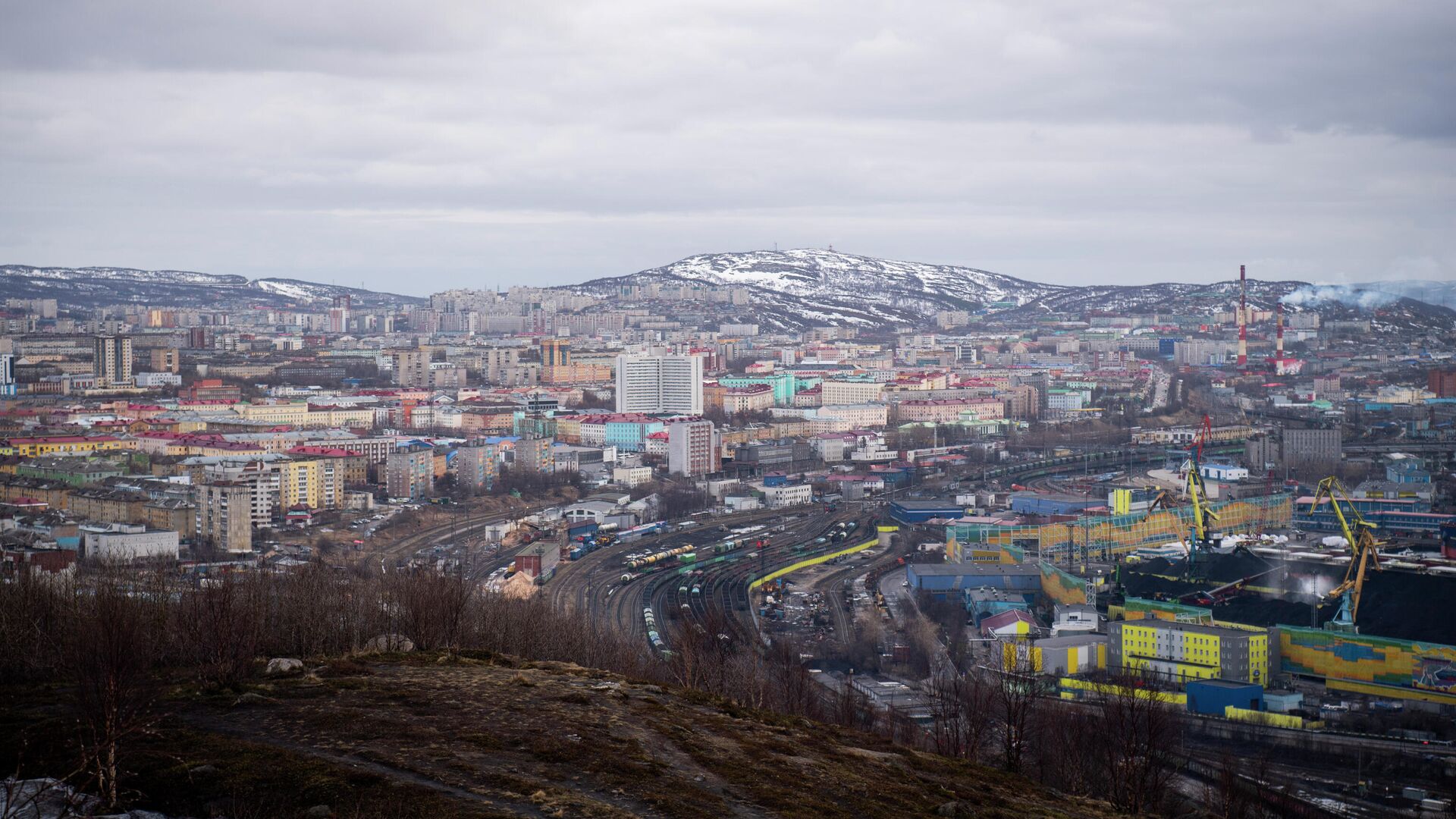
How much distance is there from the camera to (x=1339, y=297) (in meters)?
31.9

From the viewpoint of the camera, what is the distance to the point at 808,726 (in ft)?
16.0

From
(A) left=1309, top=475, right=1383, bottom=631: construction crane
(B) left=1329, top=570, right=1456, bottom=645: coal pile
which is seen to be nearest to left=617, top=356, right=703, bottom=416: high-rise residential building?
(A) left=1309, top=475, right=1383, bottom=631: construction crane

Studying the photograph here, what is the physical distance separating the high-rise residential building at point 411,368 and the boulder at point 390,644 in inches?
951

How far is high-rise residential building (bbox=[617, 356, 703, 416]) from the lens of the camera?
86.1 ft

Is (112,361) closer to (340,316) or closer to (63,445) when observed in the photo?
(63,445)

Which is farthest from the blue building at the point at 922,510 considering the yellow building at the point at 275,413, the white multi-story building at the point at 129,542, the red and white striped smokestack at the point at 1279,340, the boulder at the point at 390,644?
the red and white striped smokestack at the point at 1279,340

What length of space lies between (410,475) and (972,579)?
7.98 meters

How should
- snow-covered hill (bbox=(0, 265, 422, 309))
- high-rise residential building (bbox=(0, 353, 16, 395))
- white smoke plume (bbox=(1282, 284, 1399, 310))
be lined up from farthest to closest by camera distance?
snow-covered hill (bbox=(0, 265, 422, 309)), white smoke plume (bbox=(1282, 284, 1399, 310)), high-rise residential building (bbox=(0, 353, 16, 395))

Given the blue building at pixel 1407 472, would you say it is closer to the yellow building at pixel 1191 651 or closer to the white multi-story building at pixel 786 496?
the white multi-story building at pixel 786 496

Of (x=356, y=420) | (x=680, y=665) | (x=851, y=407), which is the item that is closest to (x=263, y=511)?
(x=680, y=665)

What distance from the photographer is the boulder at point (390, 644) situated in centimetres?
550

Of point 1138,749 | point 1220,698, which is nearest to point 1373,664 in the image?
point 1220,698

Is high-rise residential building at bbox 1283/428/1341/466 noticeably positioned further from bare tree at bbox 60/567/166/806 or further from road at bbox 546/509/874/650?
bare tree at bbox 60/567/166/806

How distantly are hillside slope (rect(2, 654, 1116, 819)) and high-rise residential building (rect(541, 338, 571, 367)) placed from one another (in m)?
27.6
